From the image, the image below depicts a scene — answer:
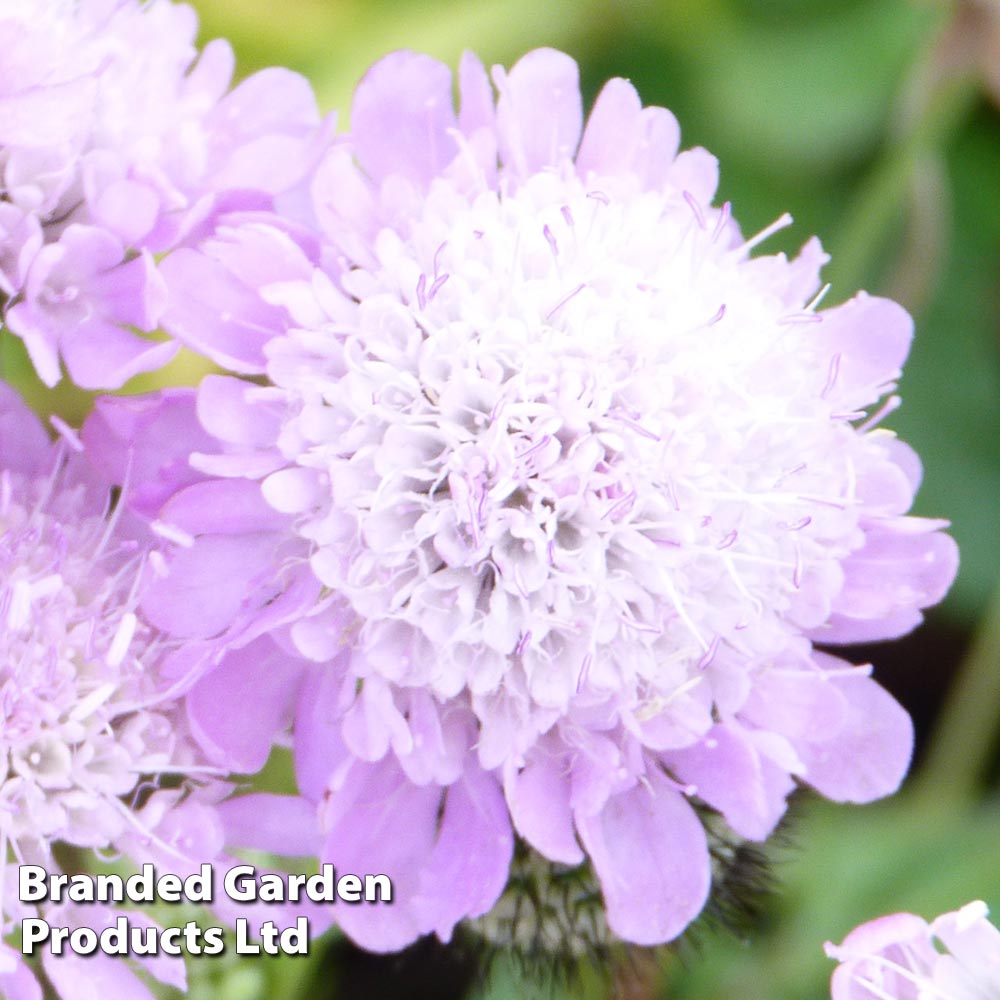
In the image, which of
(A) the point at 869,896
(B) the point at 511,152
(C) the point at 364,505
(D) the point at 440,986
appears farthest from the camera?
(A) the point at 869,896

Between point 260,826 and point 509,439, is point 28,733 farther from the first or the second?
point 509,439

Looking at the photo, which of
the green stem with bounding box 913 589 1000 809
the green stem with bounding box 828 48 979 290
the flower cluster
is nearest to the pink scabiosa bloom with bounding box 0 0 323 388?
the flower cluster

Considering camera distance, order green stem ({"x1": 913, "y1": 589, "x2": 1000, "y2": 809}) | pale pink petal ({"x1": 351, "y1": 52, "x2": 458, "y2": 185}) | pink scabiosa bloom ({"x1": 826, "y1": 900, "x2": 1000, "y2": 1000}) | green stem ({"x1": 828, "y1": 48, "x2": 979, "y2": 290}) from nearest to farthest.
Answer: pink scabiosa bloom ({"x1": 826, "y1": 900, "x2": 1000, "y2": 1000}), pale pink petal ({"x1": 351, "y1": 52, "x2": 458, "y2": 185}), green stem ({"x1": 828, "y1": 48, "x2": 979, "y2": 290}), green stem ({"x1": 913, "y1": 589, "x2": 1000, "y2": 809})

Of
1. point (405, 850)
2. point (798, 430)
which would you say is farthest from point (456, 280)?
point (405, 850)

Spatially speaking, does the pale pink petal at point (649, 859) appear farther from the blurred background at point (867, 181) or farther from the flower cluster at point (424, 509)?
the blurred background at point (867, 181)

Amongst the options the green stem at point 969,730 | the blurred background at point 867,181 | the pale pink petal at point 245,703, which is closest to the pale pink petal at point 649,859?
the pale pink petal at point 245,703

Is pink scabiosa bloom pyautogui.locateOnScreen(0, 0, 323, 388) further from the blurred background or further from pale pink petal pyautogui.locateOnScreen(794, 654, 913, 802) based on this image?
the blurred background

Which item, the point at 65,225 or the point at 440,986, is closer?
the point at 65,225
